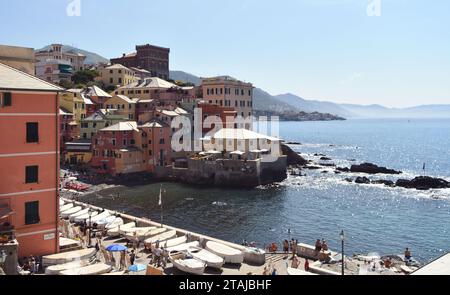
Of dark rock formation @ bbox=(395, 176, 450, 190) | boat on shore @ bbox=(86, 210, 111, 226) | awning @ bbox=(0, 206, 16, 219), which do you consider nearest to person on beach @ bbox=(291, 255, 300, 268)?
awning @ bbox=(0, 206, 16, 219)

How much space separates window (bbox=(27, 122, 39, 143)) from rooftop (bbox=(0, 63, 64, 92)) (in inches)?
78.8

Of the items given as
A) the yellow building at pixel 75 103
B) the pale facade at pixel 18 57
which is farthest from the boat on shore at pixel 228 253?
the yellow building at pixel 75 103

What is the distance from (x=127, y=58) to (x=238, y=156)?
278 ft

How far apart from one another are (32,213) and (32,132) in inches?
181

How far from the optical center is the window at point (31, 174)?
2523 centimetres

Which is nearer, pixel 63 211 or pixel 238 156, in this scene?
pixel 63 211

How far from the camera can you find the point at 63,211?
40.8 m

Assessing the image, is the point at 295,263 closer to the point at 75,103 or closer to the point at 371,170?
the point at 371,170

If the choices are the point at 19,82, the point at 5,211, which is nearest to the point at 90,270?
the point at 5,211

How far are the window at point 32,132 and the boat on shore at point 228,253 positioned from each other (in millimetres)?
12154

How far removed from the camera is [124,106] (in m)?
88.6
